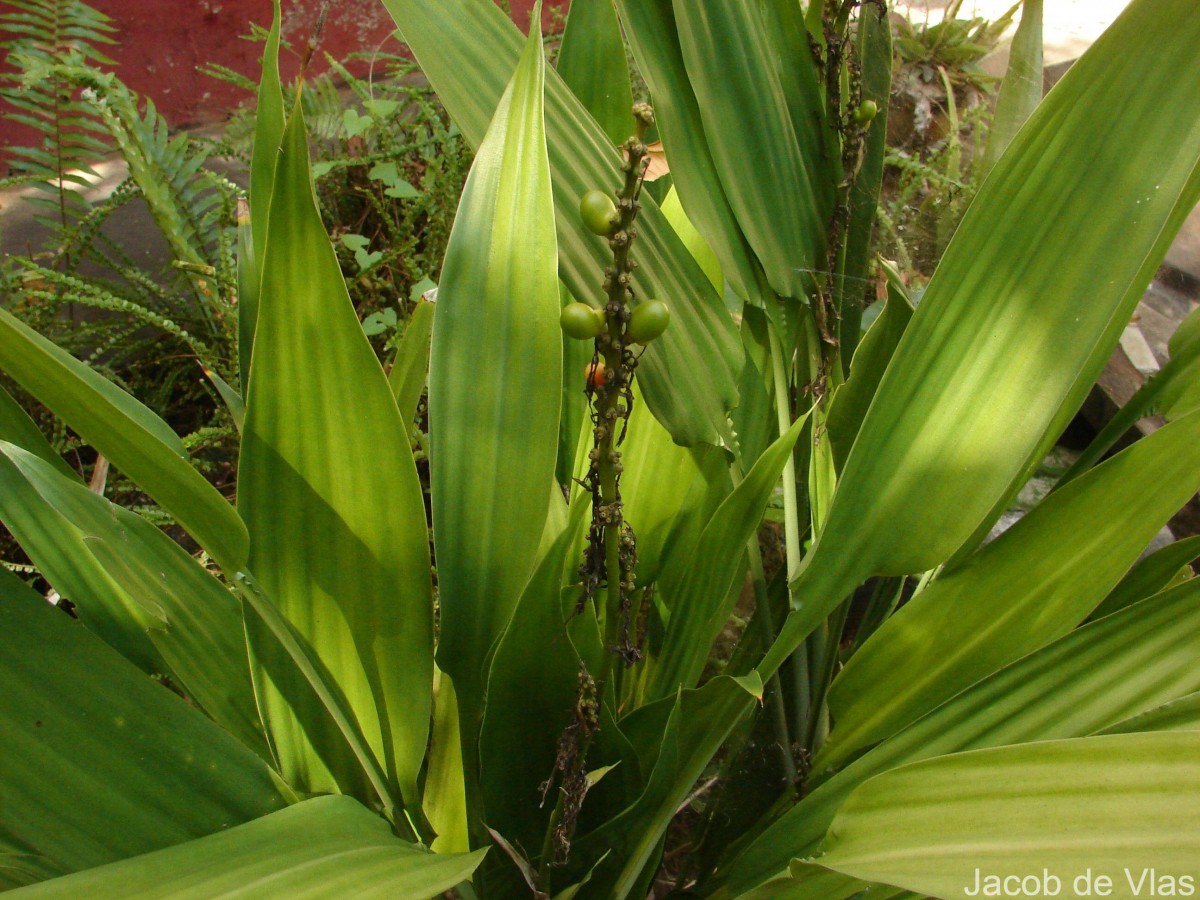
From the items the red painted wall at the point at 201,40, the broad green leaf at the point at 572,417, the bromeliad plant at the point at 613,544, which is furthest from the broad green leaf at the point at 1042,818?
the red painted wall at the point at 201,40

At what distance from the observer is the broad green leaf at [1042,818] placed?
0.29 m

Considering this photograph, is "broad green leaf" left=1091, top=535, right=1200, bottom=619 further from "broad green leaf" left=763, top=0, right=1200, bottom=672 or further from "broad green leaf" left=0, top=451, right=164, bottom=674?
"broad green leaf" left=0, top=451, right=164, bottom=674

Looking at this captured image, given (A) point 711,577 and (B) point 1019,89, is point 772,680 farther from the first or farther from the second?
(B) point 1019,89

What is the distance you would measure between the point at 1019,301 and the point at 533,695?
33 cm

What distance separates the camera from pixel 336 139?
1738 millimetres

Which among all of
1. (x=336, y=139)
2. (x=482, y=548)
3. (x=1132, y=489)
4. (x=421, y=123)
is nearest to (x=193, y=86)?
(x=336, y=139)

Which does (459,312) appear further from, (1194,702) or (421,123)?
(421,123)

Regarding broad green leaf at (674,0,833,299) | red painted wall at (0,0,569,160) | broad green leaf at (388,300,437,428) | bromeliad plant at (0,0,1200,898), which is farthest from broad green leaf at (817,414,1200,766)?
red painted wall at (0,0,569,160)

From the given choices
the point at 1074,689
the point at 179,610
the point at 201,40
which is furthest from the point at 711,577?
the point at 201,40

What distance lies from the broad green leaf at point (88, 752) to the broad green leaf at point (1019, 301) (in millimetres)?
310

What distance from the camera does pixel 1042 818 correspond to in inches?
12.4

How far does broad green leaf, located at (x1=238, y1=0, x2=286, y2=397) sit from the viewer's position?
50cm

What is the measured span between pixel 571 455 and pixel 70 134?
1.19 m

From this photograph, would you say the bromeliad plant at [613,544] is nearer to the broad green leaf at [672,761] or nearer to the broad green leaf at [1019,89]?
the broad green leaf at [672,761]
